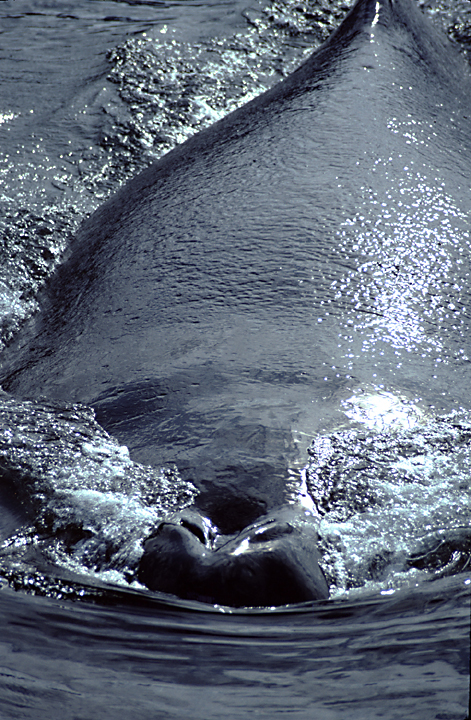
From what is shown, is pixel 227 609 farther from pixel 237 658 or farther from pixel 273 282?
pixel 273 282

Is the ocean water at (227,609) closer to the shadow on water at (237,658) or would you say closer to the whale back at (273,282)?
the shadow on water at (237,658)

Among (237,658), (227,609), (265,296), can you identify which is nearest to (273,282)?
(265,296)

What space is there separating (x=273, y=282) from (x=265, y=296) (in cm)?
8

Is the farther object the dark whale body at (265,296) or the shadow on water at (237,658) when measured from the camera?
the dark whale body at (265,296)

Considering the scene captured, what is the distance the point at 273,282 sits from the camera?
249 cm

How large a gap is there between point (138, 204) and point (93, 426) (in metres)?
1.48

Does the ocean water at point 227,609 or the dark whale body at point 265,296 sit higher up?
the dark whale body at point 265,296

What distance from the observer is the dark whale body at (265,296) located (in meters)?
1.75

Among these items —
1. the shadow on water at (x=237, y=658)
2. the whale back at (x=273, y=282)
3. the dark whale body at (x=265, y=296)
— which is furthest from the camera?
the whale back at (x=273, y=282)

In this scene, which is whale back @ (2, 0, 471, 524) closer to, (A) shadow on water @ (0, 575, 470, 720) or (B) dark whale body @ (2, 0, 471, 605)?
(B) dark whale body @ (2, 0, 471, 605)

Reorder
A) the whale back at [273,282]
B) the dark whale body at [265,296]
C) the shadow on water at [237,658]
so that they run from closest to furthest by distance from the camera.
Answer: the shadow on water at [237,658], the dark whale body at [265,296], the whale back at [273,282]

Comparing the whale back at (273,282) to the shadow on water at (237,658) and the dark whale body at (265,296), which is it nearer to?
the dark whale body at (265,296)

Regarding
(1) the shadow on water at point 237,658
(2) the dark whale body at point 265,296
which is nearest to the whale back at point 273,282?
(2) the dark whale body at point 265,296

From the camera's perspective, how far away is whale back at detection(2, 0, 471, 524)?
198 cm
